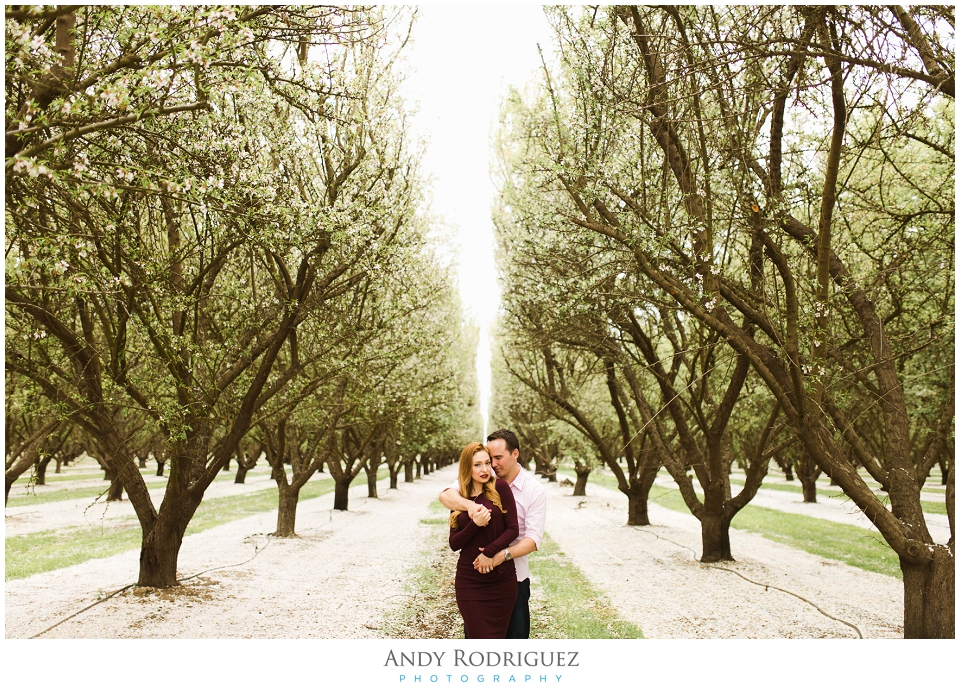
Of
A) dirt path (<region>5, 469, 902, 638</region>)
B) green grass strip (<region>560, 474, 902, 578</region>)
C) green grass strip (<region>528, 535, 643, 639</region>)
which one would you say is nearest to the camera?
green grass strip (<region>528, 535, 643, 639</region>)

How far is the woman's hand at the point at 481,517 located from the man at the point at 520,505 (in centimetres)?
15

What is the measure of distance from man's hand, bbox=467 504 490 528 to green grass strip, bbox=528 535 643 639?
4371 mm

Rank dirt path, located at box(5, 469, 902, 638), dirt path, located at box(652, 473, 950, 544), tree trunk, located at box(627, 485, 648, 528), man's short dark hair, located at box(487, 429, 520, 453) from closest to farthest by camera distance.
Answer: man's short dark hair, located at box(487, 429, 520, 453), dirt path, located at box(5, 469, 902, 638), dirt path, located at box(652, 473, 950, 544), tree trunk, located at box(627, 485, 648, 528)

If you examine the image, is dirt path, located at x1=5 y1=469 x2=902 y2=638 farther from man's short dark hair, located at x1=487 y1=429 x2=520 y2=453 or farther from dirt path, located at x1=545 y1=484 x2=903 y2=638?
man's short dark hair, located at x1=487 y1=429 x2=520 y2=453

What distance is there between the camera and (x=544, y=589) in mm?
11773

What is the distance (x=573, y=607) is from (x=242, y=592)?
18.9 feet

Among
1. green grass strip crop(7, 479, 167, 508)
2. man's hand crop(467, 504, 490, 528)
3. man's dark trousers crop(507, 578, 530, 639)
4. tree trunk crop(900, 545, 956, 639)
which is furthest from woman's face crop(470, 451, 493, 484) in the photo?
green grass strip crop(7, 479, 167, 508)

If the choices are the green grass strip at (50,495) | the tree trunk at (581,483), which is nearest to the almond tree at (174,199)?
the green grass strip at (50,495)

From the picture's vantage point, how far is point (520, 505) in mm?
5547

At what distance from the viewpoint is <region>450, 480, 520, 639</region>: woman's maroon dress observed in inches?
197

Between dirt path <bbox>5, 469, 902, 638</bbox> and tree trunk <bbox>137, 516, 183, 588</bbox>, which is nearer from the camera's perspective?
dirt path <bbox>5, 469, 902, 638</bbox>

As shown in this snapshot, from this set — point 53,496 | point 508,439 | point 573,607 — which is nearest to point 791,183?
point 508,439

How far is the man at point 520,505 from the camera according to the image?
16.8 feet

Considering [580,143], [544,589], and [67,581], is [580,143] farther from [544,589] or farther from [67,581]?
[67,581]
